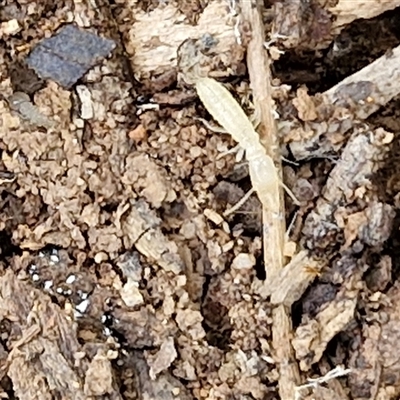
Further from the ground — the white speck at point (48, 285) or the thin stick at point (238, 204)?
the white speck at point (48, 285)

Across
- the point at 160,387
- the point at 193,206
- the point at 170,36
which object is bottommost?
the point at 160,387

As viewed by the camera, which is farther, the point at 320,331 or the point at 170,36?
the point at 170,36

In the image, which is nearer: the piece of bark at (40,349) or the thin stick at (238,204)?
the piece of bark at (40,349)

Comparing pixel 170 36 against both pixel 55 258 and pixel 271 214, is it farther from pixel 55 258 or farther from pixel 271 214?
pixel 55 258

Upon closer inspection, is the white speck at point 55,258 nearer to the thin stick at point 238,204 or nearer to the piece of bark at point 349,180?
the thin stick at point 238,204

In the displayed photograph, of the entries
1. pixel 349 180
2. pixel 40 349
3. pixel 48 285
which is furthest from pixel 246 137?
pixel 40 349

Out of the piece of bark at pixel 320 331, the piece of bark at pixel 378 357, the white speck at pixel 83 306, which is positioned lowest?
the piece of bark at pixel 378 357

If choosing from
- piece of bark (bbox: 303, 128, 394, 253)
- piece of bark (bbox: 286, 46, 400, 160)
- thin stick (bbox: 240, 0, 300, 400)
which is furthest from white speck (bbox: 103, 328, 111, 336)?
piece of bark (bbox: 286, 46, 400, 160)

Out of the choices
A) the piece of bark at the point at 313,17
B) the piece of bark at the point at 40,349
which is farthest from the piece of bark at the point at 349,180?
the piece of bark at the point at 40,349
